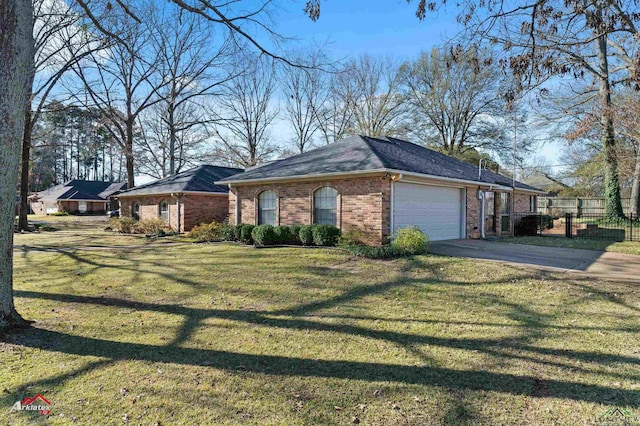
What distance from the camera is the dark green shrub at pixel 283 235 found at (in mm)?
13273

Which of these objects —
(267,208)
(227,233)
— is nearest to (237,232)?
(227,233)

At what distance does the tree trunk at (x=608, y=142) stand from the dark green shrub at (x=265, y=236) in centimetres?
1294

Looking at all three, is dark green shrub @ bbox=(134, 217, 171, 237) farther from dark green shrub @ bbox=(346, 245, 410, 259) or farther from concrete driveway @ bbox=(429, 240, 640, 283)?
concrete driveway @ bbox=(429, 240, 640, 283)

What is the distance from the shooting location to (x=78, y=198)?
1761 inches

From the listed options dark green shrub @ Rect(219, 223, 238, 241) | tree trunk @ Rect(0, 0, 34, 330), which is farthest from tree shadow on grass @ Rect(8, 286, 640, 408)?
dark green shrub @ Rect(219, 223, 238, 241)

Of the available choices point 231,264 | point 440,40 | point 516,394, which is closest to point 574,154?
point 440,40

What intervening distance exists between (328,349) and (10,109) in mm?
5184

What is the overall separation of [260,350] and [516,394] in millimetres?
2806

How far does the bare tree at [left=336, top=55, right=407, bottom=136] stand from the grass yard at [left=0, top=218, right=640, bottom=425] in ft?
81.6

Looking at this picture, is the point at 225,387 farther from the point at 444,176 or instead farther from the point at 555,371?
the point at 444,176

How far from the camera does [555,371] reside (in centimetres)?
403

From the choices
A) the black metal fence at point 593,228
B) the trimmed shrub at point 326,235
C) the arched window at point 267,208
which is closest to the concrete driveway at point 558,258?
the trimmed shrub at point 326,235

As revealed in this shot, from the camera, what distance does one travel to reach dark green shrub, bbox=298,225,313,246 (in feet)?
41.4

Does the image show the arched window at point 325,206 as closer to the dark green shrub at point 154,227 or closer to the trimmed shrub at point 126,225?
the dark green shrub at point 154,227
